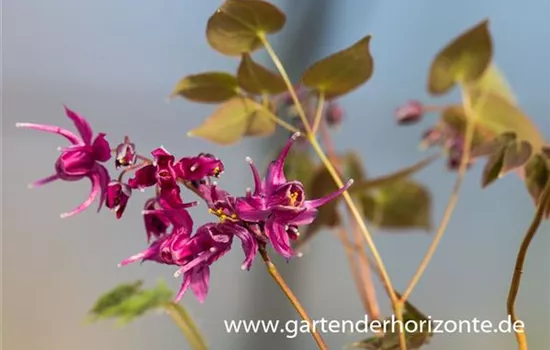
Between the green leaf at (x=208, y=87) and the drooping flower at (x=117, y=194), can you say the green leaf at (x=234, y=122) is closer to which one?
the green leaf at (x=208, y=87)

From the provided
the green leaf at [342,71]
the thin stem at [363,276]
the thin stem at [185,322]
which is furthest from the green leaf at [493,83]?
the thin stem at [185,322]

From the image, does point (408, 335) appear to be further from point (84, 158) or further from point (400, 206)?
point (400, 206)

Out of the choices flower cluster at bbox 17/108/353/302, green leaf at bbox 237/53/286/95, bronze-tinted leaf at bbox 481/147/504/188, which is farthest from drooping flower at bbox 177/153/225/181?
bronze-tinted leaf at bbox 481/147/504/188

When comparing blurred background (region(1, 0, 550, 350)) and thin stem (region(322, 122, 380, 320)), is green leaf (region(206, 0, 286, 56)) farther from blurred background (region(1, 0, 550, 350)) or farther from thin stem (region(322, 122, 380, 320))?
blurred background (region(1, 0, 550, 350))

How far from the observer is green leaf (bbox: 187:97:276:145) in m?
0.56

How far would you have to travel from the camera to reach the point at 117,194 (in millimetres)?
395

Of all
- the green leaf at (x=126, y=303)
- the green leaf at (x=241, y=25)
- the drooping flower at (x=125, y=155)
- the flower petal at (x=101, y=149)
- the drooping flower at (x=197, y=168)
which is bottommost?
the green leaf at (x=126, y=303)

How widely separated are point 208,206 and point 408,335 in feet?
0.63

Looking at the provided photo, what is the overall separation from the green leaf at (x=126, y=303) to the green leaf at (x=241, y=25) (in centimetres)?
22

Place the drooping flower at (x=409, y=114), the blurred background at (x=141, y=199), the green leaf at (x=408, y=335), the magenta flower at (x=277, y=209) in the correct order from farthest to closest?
the blurred background at (x=141, y=199) < the drooping flower at (x=409, y=114) < the green leaf at (x=408, y=335) < the magenta flower at (x=277, y=209)

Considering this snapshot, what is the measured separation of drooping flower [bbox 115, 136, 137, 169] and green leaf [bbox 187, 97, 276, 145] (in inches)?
6.2

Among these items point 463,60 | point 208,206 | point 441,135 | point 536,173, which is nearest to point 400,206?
point 441,135

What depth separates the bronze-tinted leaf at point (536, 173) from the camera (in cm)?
50

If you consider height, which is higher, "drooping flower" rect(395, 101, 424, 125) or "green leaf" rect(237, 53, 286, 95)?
"green leaf" rect(237, 53, 286, 95)
